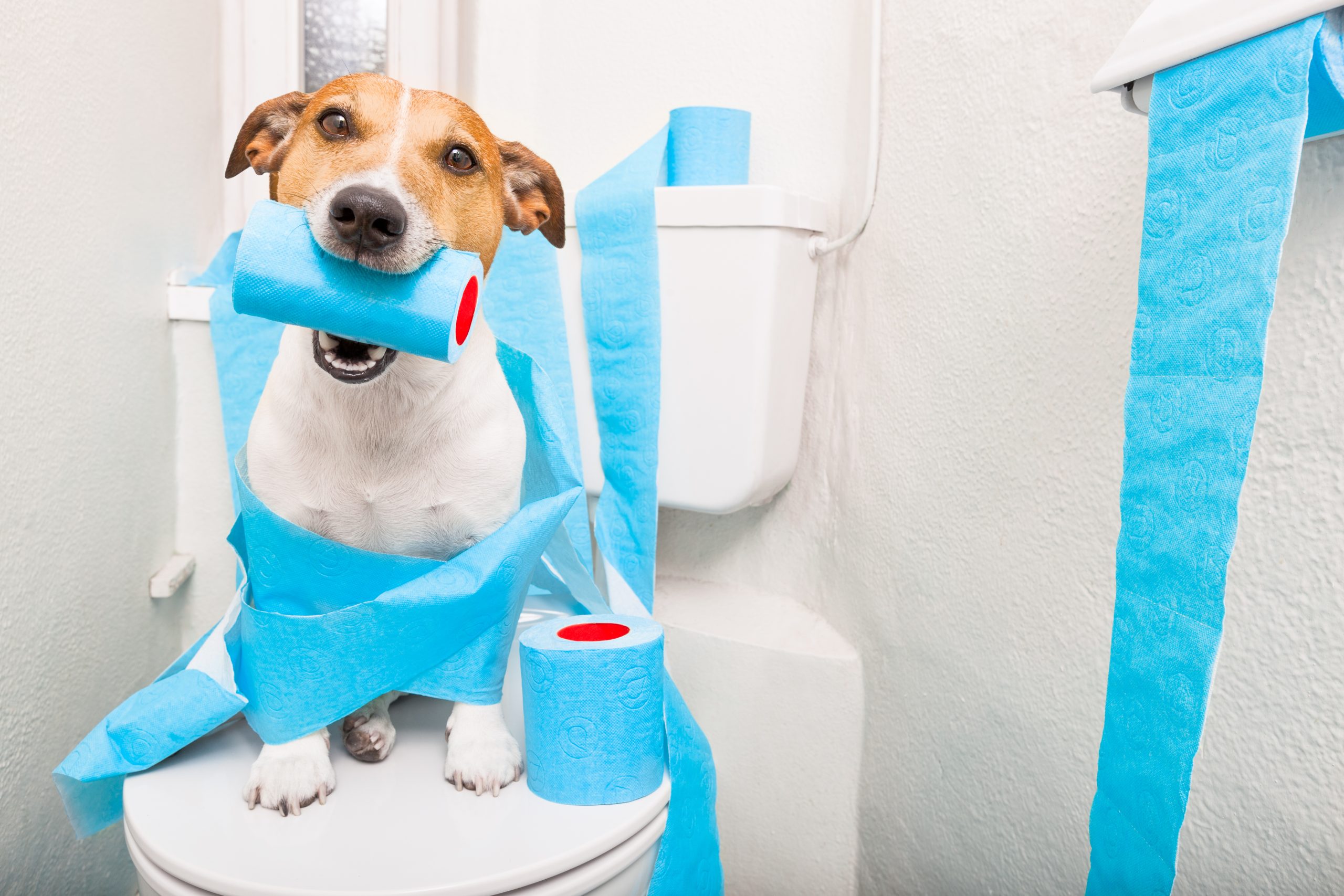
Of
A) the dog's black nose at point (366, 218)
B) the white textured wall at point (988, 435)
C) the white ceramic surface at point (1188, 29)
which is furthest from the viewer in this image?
the dog's black nose at point (366, 218)

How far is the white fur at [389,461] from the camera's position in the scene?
0.94 meters

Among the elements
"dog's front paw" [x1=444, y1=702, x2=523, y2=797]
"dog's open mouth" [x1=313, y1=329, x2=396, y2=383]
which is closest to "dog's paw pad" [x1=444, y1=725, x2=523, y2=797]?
"dog's front paw" [x1=444, y1=702, x2=523, y2=797]

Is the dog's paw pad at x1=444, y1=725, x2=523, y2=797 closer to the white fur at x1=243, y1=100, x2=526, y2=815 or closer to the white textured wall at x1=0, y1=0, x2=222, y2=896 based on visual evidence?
the white fur at x1=243, y1=100, x2=526, y2=815

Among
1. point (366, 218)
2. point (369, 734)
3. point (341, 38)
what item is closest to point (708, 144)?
point (366, 218)

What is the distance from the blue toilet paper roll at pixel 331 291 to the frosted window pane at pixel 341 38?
39.8 inches

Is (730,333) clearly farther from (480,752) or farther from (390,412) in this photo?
(480,752)

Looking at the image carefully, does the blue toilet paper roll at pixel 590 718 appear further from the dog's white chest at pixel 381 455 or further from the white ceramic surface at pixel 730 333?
the white ceramic surface at pixel 730 333

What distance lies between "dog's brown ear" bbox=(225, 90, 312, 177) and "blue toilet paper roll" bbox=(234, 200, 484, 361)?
246 millimetres

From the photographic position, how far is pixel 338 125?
0.93 meters

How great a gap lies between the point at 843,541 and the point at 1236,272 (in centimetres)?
83

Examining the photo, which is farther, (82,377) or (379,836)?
(82,377)

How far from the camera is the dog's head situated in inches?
30.3

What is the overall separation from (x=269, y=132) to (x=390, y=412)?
34 centimetres

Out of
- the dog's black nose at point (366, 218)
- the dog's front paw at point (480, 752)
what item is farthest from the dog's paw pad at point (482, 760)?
the dog's black nose at point (366, 218)
